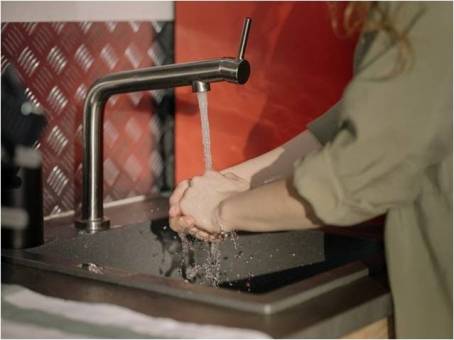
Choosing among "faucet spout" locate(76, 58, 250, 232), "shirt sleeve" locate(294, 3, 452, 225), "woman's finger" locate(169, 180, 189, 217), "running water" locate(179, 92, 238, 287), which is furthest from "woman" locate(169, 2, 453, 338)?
"running water" locate(179, 92, 238, 287)

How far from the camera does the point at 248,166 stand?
1.41 metres

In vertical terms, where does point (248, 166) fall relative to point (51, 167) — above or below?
below

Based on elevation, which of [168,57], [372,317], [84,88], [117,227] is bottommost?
[372,317]

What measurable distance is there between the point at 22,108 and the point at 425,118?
0.86 meters

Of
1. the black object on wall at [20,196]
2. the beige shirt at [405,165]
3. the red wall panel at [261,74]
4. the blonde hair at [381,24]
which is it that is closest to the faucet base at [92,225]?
the black object on wall at [20,196]

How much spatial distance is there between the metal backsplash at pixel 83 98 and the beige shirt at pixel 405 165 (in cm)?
75

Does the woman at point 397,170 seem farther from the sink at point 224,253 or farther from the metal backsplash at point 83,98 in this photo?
the metal backsplash at point 83,98

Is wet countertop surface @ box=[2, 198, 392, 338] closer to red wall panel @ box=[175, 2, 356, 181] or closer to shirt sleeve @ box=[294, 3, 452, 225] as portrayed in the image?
shirt sleeve @ box=[294, 3, 452, 225]

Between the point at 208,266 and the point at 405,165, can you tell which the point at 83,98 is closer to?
the point at 208,266

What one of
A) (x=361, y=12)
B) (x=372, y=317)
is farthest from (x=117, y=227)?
(x=361, y=12)

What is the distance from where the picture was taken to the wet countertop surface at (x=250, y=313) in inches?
38.9

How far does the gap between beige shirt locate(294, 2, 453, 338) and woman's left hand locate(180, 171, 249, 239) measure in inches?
9.6

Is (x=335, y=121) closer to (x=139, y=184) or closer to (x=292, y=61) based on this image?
(x=292, y=61)

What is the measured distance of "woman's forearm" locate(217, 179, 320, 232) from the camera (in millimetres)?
1082
